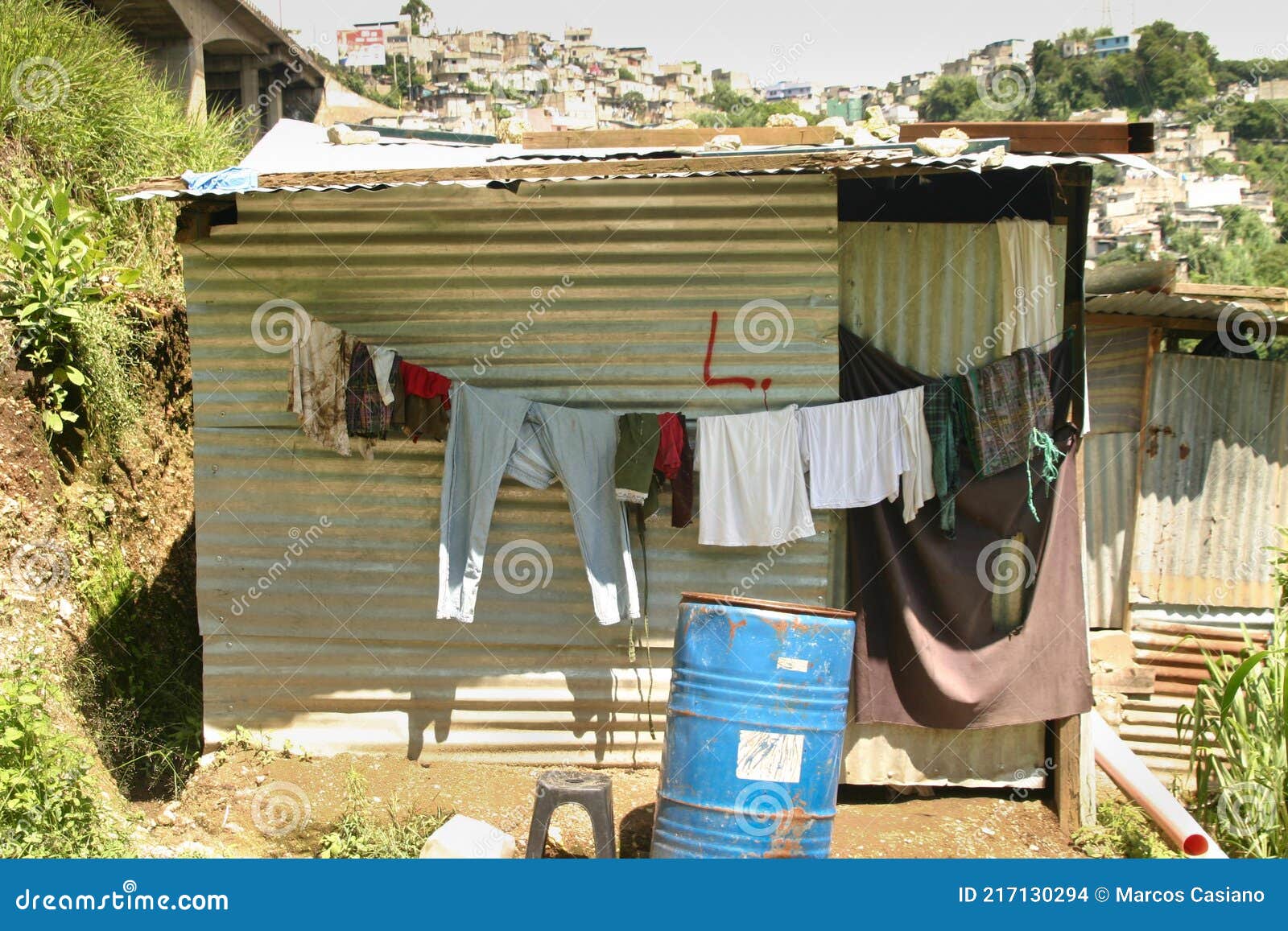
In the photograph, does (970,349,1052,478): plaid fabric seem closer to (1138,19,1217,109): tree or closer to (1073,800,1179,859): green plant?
(1073,800,1179,859): green plant

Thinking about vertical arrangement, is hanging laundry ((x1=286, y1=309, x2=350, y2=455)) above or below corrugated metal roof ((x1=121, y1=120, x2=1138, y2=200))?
below

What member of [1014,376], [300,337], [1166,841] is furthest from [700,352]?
[1166,841]

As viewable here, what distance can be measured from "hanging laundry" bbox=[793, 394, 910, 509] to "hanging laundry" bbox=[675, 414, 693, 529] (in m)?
0.66

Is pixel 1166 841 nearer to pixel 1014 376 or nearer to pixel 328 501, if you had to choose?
pixel 1014 376

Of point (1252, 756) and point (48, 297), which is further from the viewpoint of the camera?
point (48, 297)

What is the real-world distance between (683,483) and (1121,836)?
3.09m

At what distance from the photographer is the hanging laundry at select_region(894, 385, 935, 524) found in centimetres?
634

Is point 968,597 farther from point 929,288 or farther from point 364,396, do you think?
point 364,396

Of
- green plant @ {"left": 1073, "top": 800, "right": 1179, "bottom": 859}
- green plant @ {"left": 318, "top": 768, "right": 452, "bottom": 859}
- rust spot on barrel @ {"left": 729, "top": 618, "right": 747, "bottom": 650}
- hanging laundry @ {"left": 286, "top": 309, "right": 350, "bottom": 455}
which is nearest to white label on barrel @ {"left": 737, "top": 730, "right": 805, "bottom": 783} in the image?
rust spot on barrel @ {"left": 729, "top": 618, "right": 747, "bottom": 650}

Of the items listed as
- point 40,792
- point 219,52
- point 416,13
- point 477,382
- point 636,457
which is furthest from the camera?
point 416,13

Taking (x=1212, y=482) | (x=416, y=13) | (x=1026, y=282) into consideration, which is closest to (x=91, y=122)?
(x=1026, y=282)

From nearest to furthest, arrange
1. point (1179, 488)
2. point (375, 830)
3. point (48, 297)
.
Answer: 1. point (375, 830)
2. point (48, 297)
3. point (1179, 488)

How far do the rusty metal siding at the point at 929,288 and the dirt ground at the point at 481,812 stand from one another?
252cm

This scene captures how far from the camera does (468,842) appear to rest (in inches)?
205
